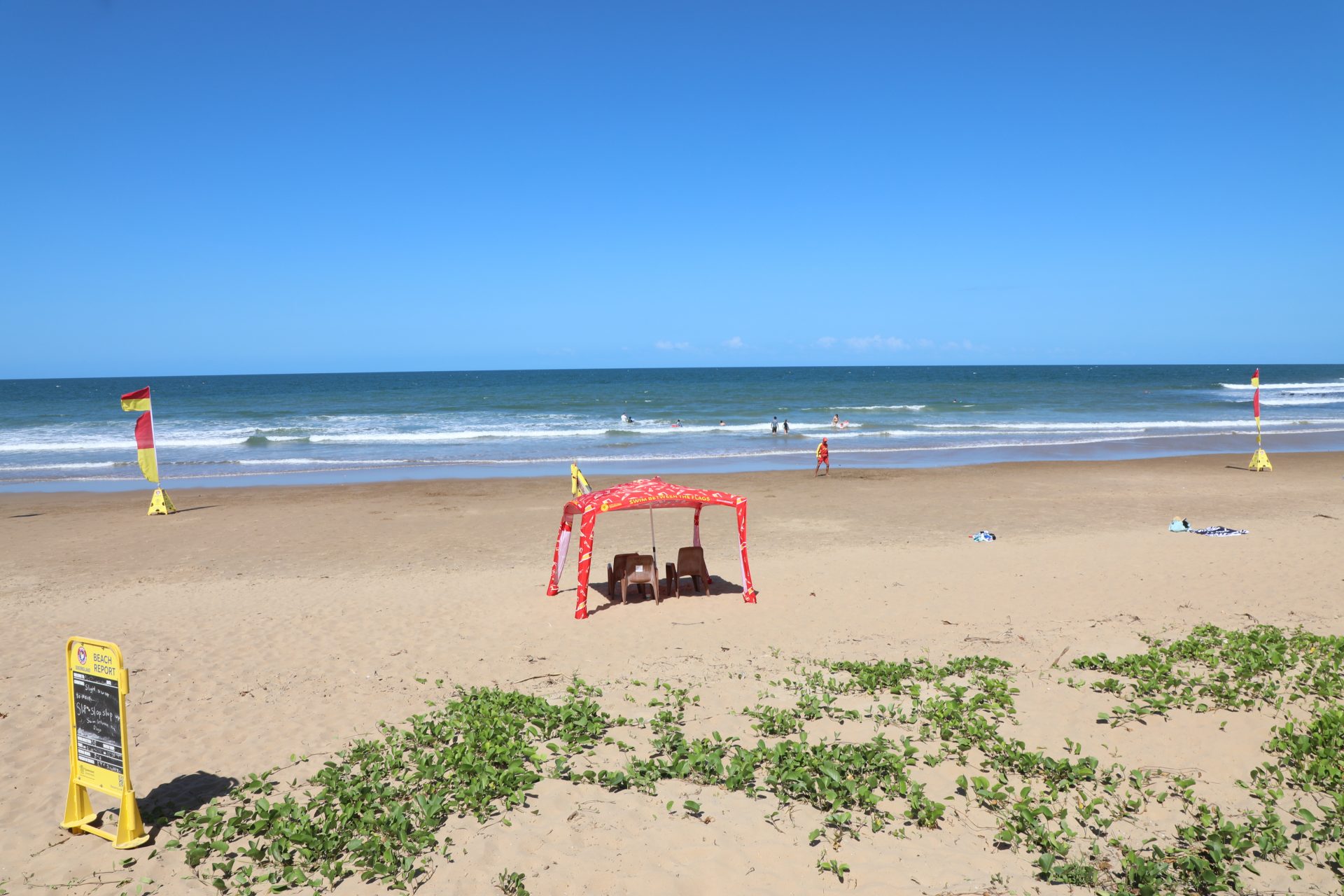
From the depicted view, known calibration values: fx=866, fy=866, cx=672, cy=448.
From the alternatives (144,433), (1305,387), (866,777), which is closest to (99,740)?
(866,777)

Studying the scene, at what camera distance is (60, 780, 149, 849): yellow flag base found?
5.13 m

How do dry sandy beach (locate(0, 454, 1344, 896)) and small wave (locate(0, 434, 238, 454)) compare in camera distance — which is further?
small wave (locate(0, 434, 238, 454))

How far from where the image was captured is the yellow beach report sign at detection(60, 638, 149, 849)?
5137mm

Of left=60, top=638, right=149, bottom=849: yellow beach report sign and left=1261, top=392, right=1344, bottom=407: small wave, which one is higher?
left=60, top=638, right=149, bottom=849: yellow beach report sign

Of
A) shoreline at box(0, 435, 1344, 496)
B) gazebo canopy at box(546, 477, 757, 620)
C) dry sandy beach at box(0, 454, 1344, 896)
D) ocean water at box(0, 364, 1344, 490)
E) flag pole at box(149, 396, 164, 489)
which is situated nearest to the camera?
dry sandy beach at box(0, 454, 1344, 896)

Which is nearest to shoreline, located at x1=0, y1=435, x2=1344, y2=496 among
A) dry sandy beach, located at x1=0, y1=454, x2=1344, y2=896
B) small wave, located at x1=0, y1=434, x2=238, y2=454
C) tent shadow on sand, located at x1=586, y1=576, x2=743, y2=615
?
dry sandy beach, located at x1=0, y1=454, x2=1344, y2=896

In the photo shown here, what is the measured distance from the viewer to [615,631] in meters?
9.72

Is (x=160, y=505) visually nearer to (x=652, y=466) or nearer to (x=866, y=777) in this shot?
(x=652, y=466)

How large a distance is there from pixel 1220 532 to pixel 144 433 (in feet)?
64.9

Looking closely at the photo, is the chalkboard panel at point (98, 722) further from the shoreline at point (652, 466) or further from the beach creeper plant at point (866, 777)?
the shoreline at point (652, 466)

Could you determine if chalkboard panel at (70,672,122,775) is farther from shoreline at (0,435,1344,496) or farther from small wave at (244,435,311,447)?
small wave at (244,435,311,447)

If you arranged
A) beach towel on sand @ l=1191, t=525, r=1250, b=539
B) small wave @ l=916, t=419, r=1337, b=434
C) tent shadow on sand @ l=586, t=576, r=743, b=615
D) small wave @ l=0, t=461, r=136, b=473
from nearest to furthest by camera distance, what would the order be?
tent shadow on sand @ l=586, t=576, r=743, b=615
beach towel on sand @ l=1191, t=525, r=1250, b=539
small wave @ l=0, t=461, r=136, b=473
small wave @ l=916, t=419, r=1337, b=434

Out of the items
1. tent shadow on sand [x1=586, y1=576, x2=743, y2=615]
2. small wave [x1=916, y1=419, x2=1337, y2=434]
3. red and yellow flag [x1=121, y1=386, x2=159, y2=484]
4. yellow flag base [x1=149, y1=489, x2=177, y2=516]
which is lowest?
small wave [x1=916, y1=419, x2=1337, y2=434]

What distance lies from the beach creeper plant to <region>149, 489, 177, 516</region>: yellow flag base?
14597 millimetres
